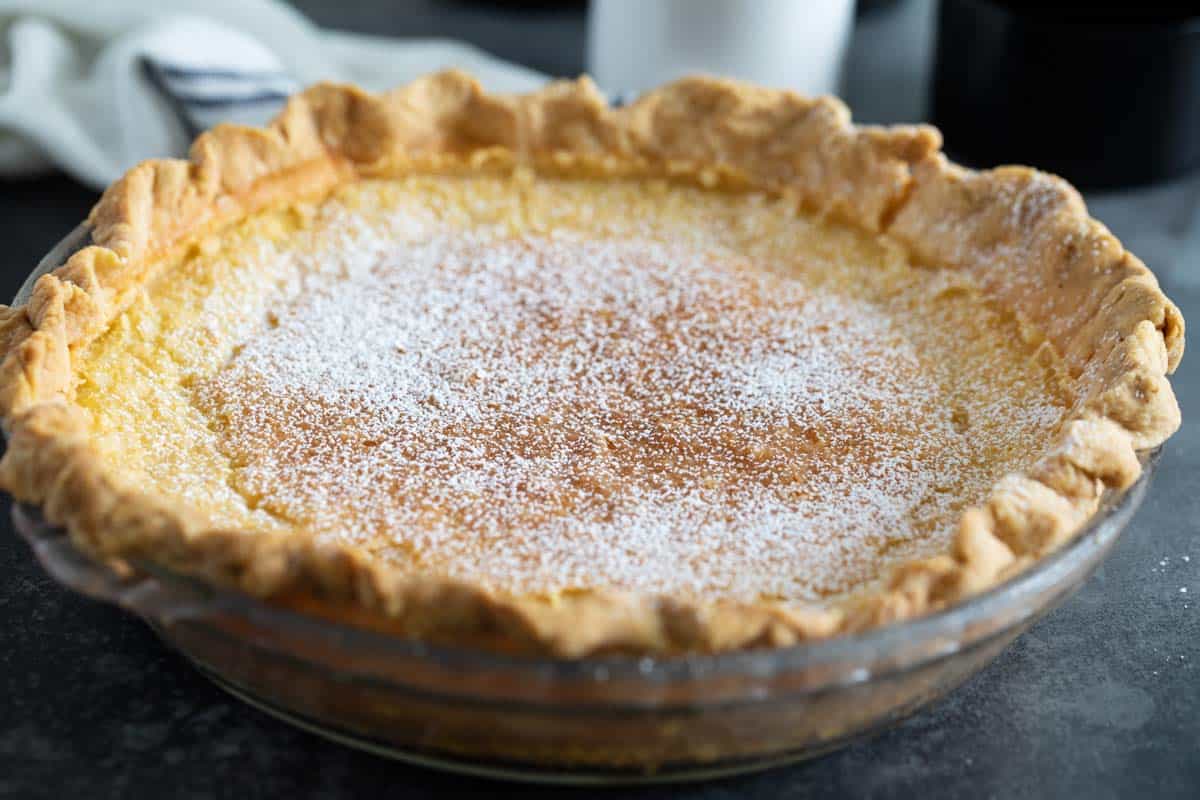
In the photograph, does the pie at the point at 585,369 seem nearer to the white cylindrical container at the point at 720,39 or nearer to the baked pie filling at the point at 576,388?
the baked pie filling at the point at 576,388

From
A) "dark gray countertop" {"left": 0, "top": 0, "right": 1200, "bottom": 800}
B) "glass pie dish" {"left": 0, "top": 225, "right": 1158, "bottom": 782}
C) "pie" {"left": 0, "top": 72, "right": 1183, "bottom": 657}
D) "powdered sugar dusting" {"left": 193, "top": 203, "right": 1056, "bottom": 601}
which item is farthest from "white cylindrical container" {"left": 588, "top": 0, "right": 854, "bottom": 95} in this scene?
"glass pie dish" {"left": 0, "top": 225, "right": 1158, "bottom": 782}

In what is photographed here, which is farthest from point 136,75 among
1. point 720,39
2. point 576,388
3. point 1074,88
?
point 1074,88

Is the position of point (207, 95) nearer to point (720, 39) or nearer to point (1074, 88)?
point (720, 39)

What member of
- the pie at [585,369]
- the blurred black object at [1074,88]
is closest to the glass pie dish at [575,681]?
the pie at [585,369]

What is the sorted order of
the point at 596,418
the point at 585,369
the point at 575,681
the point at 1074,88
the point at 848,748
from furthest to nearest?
the point at 1074,88 → the point at 585,369 → the point at 596,418 → the point at 848,748 → the point at 575,681

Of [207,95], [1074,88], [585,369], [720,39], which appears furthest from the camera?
[720,39]

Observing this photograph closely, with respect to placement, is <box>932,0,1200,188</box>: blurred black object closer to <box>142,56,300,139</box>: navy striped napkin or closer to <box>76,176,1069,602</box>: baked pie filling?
<box>76,176,1069,602</box>: baked pie filling
